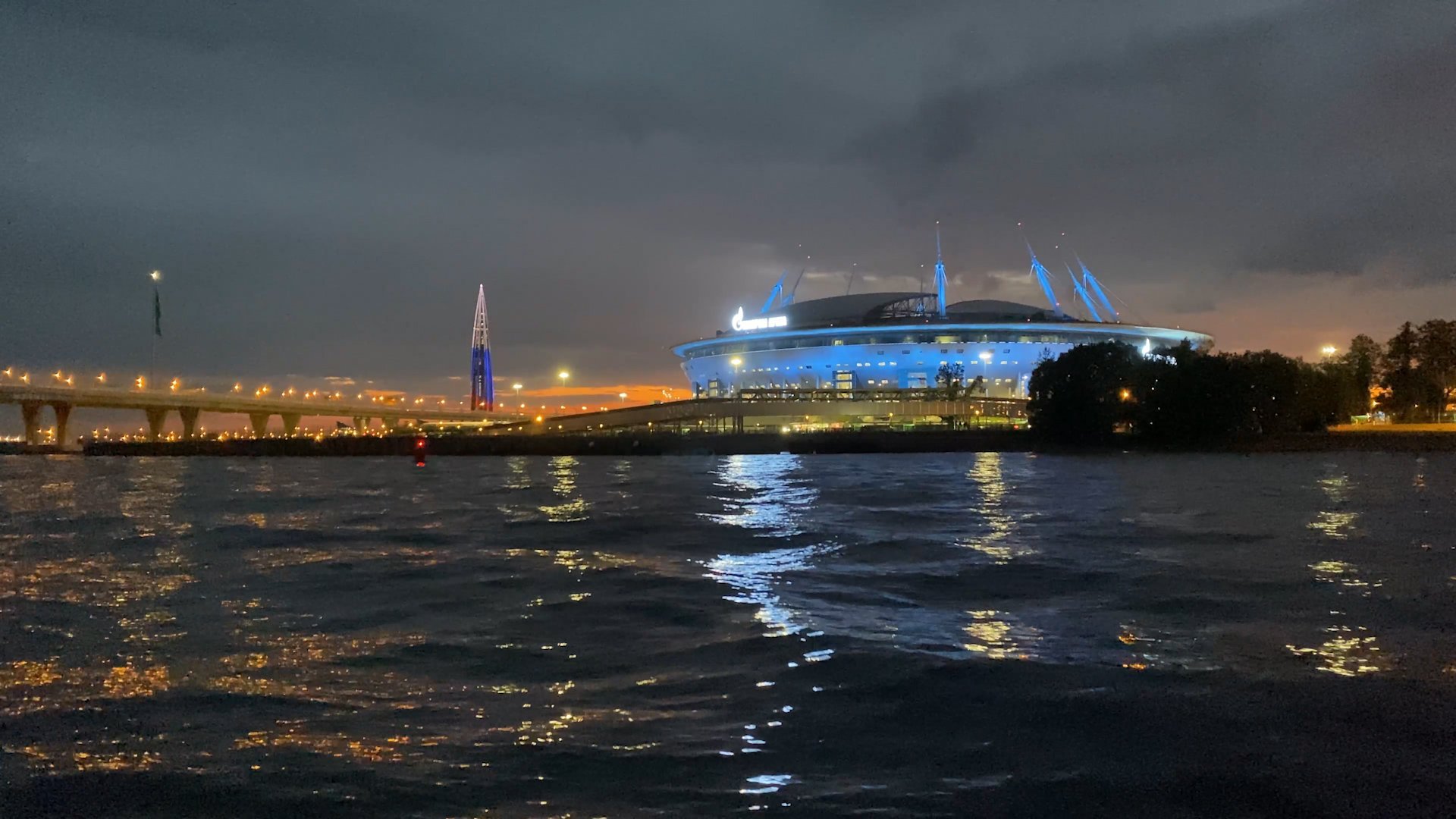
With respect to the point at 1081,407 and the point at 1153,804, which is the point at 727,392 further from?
the point at 1153,804

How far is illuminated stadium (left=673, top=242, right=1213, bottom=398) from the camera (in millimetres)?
106812

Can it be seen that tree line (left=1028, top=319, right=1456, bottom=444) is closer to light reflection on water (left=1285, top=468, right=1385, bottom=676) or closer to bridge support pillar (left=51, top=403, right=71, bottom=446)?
light reflection on water (left=1285, top=468, right=1385, bottom=676)

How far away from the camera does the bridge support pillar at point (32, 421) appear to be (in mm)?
91812

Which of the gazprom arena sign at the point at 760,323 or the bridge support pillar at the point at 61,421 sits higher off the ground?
the gazprom arena sign at the point at 760,323

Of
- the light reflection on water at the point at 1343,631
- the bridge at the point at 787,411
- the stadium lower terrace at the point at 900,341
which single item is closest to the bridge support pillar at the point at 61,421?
the bridge at the point at 787,411

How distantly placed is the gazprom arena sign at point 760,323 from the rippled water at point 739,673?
102 metres

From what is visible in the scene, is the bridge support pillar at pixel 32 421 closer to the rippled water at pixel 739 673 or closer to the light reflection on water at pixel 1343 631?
the rippled water at pixel 739 673

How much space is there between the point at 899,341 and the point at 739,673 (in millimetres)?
103588

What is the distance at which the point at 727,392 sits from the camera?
121m

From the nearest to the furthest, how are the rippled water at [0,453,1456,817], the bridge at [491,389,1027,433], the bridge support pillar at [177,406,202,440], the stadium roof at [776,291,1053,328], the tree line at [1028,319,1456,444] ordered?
the rippled water at [0,453,1456,817], the tree line at [1028,319,1456,444], the bridge at [491,389,1027,433], the bridge support pillar at [177,406,202,440], the stadium roof at [776,291,1053,328]

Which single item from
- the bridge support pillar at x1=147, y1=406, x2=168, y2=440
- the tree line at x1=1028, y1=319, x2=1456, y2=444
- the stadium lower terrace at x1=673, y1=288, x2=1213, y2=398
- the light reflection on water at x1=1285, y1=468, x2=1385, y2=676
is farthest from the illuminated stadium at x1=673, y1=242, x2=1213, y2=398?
the light reflection on water at x1=1285, y1=468, x2=1385, y2=676

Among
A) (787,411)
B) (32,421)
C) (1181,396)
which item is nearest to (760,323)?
(787,411)

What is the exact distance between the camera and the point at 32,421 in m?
92.9

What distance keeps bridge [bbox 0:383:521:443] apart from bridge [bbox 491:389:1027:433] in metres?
19.2
